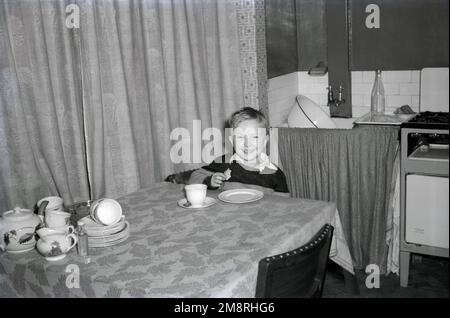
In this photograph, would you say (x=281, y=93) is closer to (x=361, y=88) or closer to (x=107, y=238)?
(x=361, y=88)

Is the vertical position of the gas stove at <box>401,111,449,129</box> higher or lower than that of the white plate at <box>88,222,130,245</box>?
higher

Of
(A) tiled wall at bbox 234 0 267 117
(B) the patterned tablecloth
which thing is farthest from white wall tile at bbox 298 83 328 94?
(B) the patterned tablecloth

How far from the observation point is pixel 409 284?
2662mm

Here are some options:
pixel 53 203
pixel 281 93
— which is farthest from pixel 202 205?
pixel 281 93

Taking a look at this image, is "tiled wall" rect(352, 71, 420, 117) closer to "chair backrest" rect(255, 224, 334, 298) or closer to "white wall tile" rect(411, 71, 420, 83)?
"white wall tile" rect(411, 71, 420, 83)

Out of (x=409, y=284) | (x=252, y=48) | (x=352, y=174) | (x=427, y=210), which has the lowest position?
(x=409, y=284)

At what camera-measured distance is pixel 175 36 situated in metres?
2.74

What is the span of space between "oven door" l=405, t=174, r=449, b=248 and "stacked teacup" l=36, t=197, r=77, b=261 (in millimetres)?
1681

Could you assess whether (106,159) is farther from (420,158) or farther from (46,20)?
(420,158)

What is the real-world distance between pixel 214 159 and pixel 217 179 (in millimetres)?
497

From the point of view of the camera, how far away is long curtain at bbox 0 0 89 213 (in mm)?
1999
